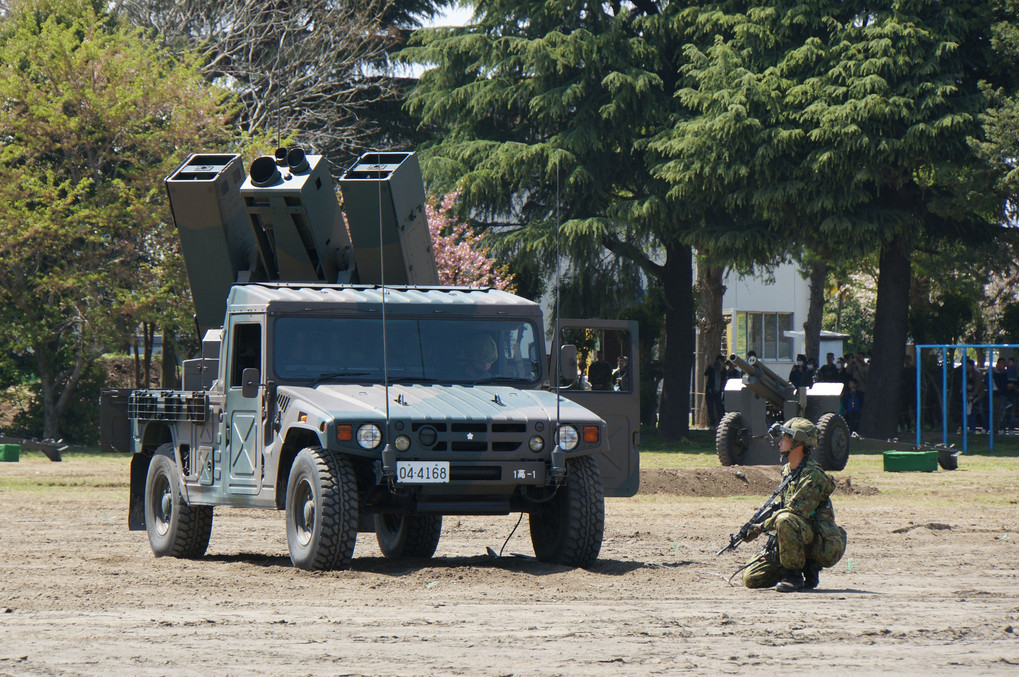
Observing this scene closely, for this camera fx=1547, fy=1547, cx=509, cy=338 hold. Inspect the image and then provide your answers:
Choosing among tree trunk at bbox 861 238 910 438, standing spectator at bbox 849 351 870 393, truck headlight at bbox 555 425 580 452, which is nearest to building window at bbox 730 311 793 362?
standing spectator at bbox 849 351 870 393

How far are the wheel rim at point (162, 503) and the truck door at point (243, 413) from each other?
131 centimetres

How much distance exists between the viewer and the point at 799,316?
60.4 m

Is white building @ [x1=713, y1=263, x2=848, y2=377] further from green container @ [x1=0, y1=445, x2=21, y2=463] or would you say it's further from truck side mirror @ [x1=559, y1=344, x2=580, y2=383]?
truck side mirror @ [x1=559, y1=344, x2=580, y2=383]

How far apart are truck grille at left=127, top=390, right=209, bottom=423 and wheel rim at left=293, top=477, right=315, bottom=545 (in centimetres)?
167

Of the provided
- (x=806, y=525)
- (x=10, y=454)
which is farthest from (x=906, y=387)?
(x=806, y=525)

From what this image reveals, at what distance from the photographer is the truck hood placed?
434 inches

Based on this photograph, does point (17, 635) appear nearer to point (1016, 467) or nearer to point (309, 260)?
point (309, 260)

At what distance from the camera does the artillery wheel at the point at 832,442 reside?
80.5 ft

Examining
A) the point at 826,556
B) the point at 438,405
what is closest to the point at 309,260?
the point at 438,405

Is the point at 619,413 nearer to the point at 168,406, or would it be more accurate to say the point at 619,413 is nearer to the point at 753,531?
the point at 753,531

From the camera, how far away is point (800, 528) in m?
10.5

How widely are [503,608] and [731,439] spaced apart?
16473 mm

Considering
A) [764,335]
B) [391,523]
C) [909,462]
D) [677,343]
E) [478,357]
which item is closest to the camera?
[478,357]

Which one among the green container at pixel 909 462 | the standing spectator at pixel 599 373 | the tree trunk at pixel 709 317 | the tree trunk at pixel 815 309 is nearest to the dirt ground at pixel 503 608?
the standing spectator at pixel 599 373
